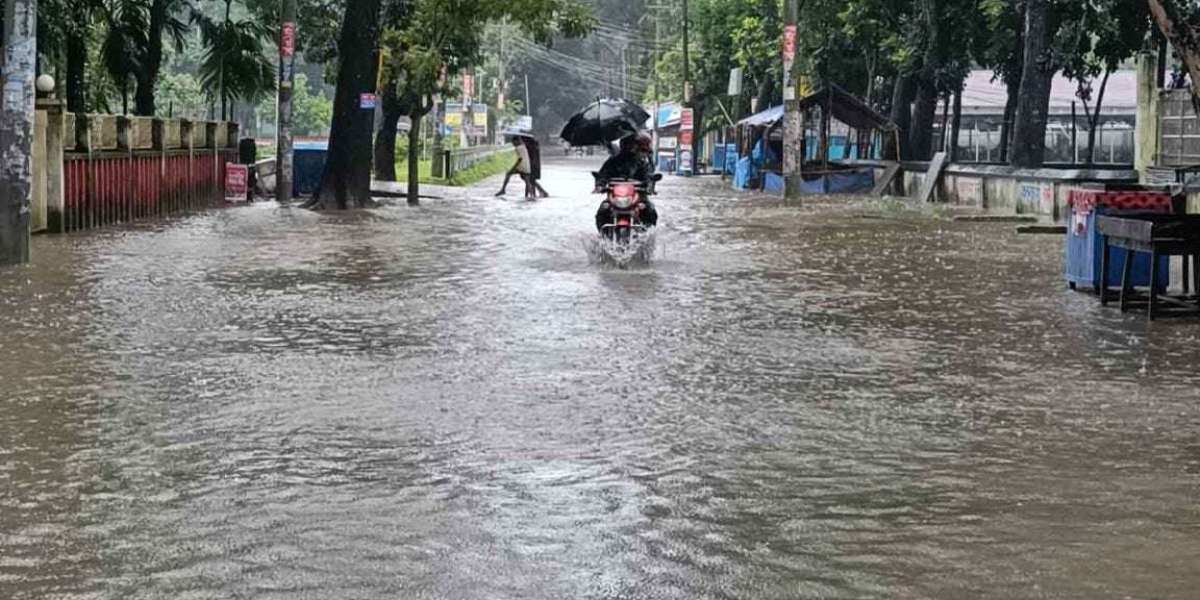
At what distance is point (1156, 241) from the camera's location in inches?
569

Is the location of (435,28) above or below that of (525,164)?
above

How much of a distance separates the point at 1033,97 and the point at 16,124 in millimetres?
23261

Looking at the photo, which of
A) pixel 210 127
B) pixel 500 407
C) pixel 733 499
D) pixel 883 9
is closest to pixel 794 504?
pixel 733 499

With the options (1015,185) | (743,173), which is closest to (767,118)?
(743,173)

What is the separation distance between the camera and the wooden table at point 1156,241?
47.5ft

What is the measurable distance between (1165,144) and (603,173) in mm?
11806

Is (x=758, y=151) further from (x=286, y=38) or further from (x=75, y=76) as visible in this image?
(x=75, y=76)

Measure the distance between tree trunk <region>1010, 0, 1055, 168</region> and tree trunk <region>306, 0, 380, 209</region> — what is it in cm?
1340

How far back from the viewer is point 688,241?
80.7ft

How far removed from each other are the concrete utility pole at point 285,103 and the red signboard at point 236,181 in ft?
2.44

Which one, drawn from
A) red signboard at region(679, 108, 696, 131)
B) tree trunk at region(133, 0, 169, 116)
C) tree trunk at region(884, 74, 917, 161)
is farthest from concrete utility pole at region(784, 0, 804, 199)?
red signboard at region(679, 108, 696, 131)

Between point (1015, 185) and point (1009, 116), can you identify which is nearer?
point (1015, 185)

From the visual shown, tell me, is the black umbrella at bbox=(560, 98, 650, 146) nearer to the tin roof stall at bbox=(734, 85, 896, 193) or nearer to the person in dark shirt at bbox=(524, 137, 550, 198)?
the person in dark shirt at bbox=(524, 137, 550, 198)

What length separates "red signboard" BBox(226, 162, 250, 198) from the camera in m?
35.4
